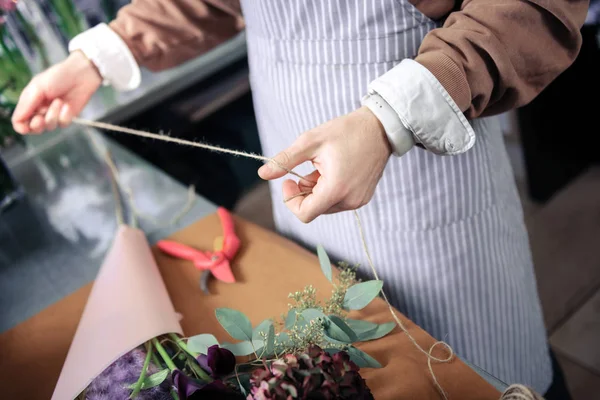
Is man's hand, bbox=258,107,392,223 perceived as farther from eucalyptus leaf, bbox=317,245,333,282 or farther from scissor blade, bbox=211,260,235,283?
scissor blade, bbox=211,260,235,283

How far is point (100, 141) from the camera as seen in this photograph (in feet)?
4.41

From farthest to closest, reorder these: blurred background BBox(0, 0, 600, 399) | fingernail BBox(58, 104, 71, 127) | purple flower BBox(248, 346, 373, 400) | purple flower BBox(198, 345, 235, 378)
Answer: blurred background BBox(0, 0, 600, 399) → fingernail BBox(58, 104, 71, 127) → purple flower BBox(198, 345, 235, 378) → purple flower BBox(248, 346, 373, 400)

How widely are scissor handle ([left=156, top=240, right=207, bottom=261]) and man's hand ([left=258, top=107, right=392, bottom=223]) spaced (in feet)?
0.99

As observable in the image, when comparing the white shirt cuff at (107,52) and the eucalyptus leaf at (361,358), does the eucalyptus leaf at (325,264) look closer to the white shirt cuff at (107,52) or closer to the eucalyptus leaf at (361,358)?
the eucalyptus leaf at (361,358)

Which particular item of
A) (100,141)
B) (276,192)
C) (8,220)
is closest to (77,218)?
(8,220)

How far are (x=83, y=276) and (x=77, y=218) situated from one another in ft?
0.75

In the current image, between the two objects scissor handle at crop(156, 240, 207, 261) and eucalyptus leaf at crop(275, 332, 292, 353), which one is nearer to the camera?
eucalyptus leaf at crop(275, 332, 292, 353)

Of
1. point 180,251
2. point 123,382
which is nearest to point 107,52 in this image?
point 180,251

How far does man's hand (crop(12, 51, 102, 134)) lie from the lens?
890 mm

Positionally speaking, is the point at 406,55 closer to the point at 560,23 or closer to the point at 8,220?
the point at 560,23

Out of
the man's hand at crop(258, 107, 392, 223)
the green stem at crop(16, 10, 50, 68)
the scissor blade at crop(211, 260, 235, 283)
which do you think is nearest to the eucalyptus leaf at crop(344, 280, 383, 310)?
the man's hand at crop(258, 107, 392, 223)

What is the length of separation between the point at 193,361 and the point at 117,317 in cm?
14

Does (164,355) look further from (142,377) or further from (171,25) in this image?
(171,25)

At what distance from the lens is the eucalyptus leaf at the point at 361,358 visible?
0.59 meters
